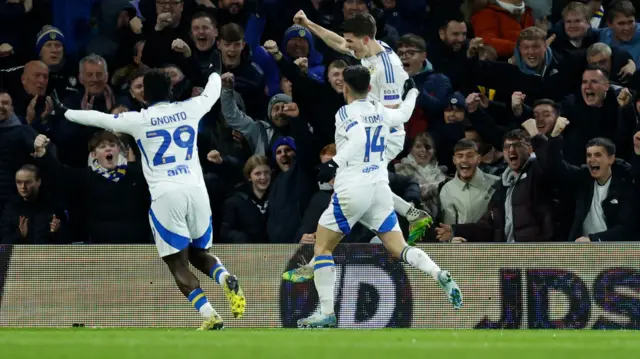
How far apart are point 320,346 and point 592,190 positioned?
5.58 m

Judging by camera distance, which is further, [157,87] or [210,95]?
[210,95]

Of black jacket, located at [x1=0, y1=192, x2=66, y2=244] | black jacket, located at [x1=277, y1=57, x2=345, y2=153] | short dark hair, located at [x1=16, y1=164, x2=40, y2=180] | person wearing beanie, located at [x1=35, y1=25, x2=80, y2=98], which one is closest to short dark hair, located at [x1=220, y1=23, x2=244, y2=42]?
black jacket, located at [x1=277, y1=57, x2=345, y2=153]

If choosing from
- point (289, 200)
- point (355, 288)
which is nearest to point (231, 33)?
point (289, 200)

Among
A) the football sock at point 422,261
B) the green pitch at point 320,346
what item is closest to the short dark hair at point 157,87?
the green pitch at point 320,346

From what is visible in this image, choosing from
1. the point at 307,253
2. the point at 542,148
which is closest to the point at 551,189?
the point at 542,148

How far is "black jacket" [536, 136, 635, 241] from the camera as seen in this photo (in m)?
13.1

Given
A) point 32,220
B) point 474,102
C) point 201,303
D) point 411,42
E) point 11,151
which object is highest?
point 411,42

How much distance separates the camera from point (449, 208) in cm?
1366

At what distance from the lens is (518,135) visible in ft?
44.4

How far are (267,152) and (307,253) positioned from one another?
1.95 m

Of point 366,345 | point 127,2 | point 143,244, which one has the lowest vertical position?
point 143,244

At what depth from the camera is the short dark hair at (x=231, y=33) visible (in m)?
14.9

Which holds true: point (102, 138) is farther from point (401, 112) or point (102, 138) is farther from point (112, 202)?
point (401, 112)

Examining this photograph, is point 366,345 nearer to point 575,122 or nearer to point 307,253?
point 307,253
